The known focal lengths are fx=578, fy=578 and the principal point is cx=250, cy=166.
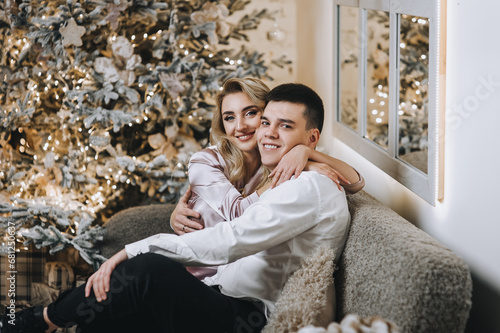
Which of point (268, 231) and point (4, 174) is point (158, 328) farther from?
point (4, 174)

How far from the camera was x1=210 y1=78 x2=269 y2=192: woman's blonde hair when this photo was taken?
2.15 meters

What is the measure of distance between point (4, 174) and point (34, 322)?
1.27 m

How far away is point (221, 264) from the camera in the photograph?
1.57 metres

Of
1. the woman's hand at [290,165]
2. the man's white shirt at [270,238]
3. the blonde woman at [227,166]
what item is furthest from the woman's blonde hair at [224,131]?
the man's white shirt at [270,238]

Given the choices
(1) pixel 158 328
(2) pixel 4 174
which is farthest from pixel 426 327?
(2) pixel 4 174

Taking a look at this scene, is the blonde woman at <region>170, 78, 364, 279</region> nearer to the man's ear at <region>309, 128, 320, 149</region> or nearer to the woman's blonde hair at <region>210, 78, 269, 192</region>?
the woman's blonde hair at <region>210, 78, 269, 192</region>

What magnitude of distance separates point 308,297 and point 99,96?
5.53 ft

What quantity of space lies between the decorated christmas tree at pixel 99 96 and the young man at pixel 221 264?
1.04 meters

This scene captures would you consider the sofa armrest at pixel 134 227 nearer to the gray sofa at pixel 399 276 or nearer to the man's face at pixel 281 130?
the man's face at pixel 281 130

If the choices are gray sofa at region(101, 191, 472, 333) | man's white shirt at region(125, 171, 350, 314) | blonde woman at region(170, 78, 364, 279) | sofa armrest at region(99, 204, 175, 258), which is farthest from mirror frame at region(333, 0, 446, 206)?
sofa armrest at region(99, 204, 175, 258)

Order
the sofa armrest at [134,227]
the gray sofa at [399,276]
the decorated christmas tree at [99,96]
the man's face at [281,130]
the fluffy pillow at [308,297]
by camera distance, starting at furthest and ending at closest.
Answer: the decorated christmas tree at [99,96] < the sofa armrest at [134,227] < the man's face at [281,130] < the fluffy pillow at [308,297] < the gray sofa at [399,276]

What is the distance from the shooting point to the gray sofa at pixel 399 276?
1182mm

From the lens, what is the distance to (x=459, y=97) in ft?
4.67

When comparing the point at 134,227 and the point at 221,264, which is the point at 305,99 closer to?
the point at 221,264
